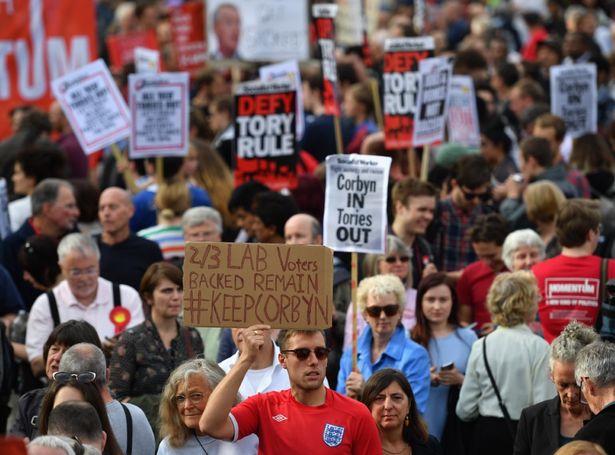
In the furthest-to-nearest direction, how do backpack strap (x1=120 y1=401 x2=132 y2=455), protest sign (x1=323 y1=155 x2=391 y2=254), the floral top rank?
protest sign (x1=323 y1=155 x2=391 y2=254)
the floral top
backpack strap (x1=120 y1=401 x2=132 y2=455)

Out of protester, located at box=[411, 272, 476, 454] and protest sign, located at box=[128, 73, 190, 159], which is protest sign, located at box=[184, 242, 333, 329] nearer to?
protester, located at box=[411, 272, 476, 454]

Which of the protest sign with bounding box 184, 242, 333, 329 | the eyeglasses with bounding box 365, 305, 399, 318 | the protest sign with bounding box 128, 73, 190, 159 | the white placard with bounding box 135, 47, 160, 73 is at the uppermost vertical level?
the white placard with bounding box 135, 47, 160, 73

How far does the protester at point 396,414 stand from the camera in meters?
8.34

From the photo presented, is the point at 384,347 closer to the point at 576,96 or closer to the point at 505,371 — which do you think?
the point at 505,371

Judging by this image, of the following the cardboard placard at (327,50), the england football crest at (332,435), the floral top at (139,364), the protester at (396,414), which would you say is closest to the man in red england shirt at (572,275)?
the protester at (396,414)

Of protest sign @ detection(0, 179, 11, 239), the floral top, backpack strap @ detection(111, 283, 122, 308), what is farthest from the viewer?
protest sign @ detection(0, 179, 11, 239)

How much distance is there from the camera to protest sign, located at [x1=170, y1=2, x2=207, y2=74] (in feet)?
69.5

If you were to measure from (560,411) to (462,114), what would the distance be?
7.74 meters

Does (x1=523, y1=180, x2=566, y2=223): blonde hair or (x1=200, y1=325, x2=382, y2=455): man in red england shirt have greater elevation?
(x1=523, y1=180, x2=566, y2=223): blonde hair

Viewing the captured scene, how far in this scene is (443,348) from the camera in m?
9.80

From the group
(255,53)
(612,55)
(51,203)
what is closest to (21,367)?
(51,203)

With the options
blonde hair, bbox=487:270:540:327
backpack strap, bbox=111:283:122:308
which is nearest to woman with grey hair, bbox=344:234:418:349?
blonde hair, bbox=487:270:540:327

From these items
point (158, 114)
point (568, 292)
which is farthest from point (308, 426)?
point (158, 114)

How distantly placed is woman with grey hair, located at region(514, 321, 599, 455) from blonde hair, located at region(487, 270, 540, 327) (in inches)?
46.6
